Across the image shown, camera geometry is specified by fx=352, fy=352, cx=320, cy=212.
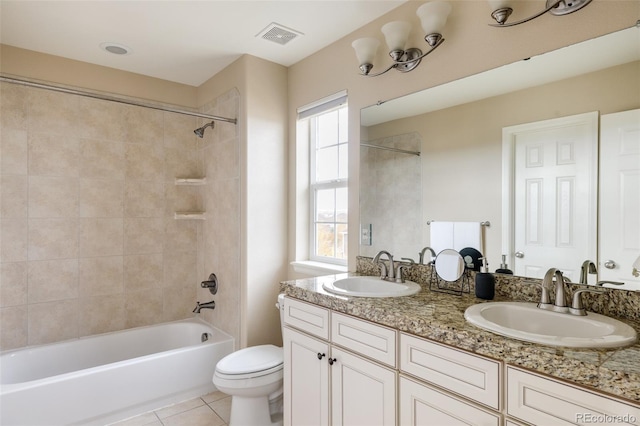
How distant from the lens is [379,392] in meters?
1.35

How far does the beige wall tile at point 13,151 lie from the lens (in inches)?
95.8

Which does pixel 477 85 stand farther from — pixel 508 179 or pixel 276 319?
pixel 276 319

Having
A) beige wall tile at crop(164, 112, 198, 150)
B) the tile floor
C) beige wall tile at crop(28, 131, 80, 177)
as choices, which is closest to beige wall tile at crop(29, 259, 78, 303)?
beige wall tile at crop(28, 131, 80, 177)

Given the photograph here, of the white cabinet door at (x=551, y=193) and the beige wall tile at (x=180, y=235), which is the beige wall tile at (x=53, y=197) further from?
the white cabinet door at (x=551, y=193)

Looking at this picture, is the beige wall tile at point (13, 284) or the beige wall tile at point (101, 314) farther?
the beige wall tile at point (101, 314)

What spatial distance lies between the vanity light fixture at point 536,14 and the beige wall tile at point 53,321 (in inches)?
129

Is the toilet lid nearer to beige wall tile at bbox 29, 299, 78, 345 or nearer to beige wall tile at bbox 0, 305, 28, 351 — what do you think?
beige wall tile at bbox 29, 299, 78, 345

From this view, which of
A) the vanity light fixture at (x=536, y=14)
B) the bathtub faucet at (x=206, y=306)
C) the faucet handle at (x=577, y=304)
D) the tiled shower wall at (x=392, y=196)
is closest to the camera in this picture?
the faucet handle at (x=577, y=304)

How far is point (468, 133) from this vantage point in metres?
1.70

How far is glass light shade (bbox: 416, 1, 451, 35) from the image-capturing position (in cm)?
164

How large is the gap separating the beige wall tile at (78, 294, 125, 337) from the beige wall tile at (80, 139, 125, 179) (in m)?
0.99

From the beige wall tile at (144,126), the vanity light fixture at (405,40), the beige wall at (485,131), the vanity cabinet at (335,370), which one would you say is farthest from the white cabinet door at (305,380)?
the beige wall tile at (144,126)

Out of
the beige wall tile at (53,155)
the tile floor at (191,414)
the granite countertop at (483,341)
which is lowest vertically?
the tile floor at (191,414)

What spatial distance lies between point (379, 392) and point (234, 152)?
78.7 inches
